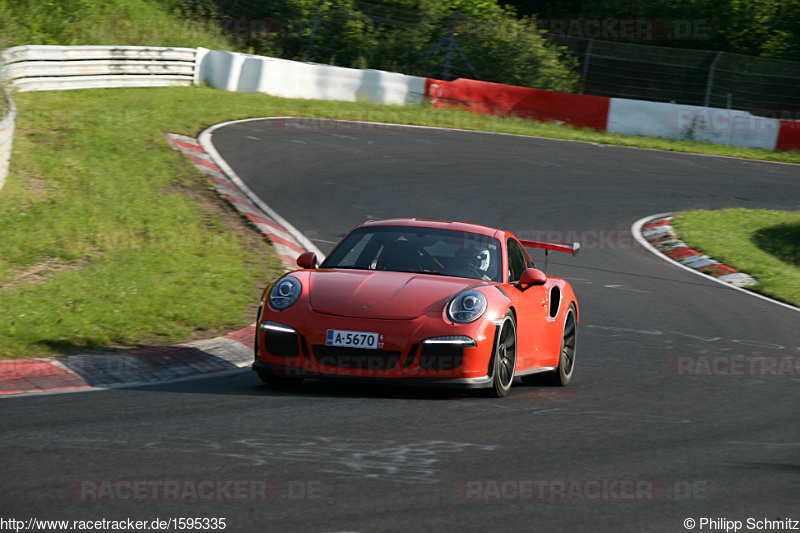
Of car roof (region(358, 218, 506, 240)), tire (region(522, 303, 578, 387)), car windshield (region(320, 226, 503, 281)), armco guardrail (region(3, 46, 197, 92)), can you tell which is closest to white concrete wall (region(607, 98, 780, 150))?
armco guardrail (region(3, 46, 197, 92))

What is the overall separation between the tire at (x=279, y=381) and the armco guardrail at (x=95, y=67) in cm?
1309

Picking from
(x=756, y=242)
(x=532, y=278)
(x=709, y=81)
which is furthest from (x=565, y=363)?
(x=709, y=81)

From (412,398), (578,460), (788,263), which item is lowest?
(788,263)

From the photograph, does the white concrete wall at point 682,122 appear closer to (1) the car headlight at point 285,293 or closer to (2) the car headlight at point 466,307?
(2) the car headlight at point 466,307

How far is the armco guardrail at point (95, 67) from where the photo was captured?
20.0 metres

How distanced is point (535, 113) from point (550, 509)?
23.2m

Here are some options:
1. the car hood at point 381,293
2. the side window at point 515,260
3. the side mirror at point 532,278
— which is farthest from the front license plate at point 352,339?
the side window at point 515,260

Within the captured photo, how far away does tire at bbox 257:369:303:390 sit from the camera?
718 centimetres

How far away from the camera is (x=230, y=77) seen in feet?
82.7

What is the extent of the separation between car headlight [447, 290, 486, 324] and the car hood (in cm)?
7

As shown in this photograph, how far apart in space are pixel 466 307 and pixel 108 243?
559 cm

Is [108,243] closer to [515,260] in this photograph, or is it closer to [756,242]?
[515,260]

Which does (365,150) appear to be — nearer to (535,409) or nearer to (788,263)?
(788,263)

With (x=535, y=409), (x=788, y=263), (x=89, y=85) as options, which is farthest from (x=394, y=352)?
(x=89, y=85)
